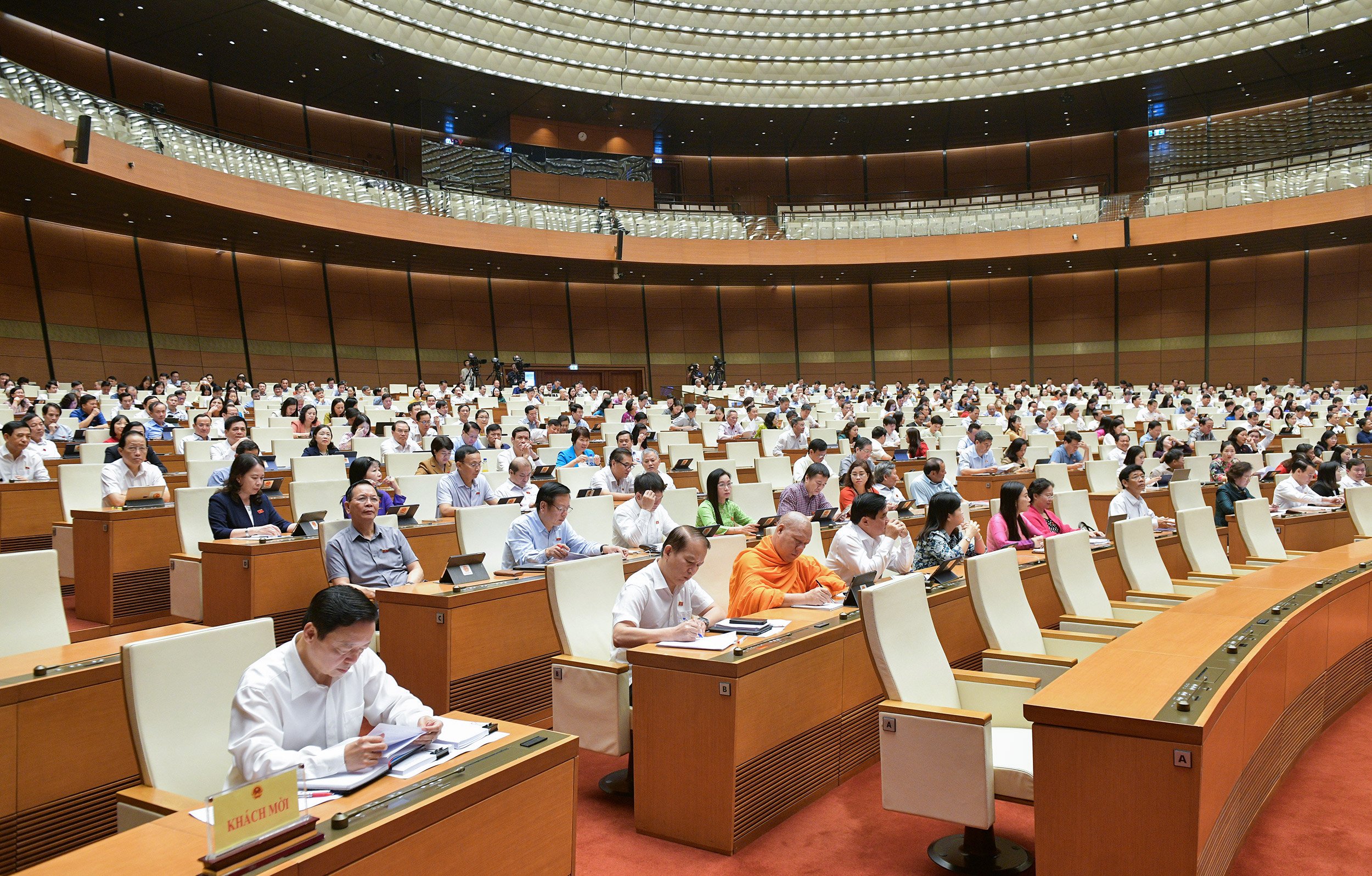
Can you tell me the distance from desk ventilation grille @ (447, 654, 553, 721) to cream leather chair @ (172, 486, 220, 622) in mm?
1960

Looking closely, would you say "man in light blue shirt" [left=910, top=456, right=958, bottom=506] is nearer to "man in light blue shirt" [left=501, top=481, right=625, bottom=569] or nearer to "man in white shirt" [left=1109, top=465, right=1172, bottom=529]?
"man in white shirt" [left=1109, top=465, right=1172, bottom=529]

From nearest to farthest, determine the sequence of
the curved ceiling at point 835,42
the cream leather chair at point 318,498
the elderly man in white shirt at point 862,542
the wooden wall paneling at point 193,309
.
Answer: the elderly man in white shirt at point 862,542, the cream leather chair at point 318,498, the curved ceiling at point 835,42, the wooden wall paneling at point 193,309

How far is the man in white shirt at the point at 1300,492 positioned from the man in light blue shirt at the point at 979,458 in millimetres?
2373

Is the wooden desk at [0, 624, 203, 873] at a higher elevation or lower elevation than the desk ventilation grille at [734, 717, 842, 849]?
higher

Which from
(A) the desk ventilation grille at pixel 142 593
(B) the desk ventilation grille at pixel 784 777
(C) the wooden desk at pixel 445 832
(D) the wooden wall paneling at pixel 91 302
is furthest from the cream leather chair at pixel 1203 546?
(D) the wooden wall paneling at pixel 91 302

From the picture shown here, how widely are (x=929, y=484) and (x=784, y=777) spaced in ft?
13.6

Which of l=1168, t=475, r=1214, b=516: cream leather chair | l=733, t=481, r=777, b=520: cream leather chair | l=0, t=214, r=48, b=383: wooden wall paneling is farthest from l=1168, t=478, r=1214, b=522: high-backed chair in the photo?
l=0, t=214, r=48, b=383: wooden wall paneling

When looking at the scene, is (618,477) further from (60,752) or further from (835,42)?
(835,42)

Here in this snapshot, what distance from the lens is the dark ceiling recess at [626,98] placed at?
15773mm

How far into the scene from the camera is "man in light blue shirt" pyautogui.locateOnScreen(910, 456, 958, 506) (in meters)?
6.73

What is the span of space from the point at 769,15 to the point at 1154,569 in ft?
54.9

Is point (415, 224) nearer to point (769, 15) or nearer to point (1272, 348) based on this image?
point (769, 15)

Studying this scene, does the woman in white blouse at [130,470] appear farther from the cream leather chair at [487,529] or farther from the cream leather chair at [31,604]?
the cream leather chair at [31,604]

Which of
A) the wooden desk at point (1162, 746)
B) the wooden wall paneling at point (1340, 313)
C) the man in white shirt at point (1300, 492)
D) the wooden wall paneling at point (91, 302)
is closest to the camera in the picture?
the wooden desk at point (1162, 746)
